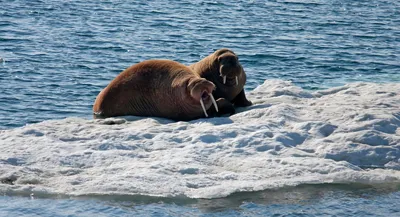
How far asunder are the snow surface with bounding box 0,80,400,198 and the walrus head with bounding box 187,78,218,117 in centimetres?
39

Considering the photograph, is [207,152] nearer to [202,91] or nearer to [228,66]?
[202,91]

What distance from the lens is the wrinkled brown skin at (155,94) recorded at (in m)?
11.5

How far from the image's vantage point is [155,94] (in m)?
11.7

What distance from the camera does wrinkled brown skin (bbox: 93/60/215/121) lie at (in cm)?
1148

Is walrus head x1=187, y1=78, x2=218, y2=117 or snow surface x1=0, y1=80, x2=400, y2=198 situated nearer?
snow surface x1=0, y1=80, x2=400, y2=198

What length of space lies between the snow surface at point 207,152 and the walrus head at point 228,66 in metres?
0.60

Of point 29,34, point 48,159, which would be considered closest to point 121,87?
point 48,159

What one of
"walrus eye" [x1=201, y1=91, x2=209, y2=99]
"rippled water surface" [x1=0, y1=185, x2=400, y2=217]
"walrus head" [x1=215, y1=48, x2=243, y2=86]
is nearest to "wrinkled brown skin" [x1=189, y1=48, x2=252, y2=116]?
"walrus head" [x1=215, y1=48, x2=243, y2=86]

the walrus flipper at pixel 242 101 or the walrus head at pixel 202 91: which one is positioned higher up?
the walrus head at pixel 202 91

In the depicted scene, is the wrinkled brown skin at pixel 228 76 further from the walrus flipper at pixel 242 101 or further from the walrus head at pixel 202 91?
the walrus head at pixel 202 91

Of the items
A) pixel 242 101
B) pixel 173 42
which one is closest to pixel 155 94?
pixel 242 101

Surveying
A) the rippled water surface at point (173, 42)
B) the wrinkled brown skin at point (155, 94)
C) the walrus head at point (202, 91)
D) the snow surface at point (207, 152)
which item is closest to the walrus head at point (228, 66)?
the wrinkled brown skin at point (155, 94)

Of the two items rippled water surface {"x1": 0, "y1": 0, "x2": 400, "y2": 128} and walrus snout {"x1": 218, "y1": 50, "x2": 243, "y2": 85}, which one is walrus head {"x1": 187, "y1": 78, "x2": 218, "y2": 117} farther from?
rippled water surface {"x1": 0, "y1": 0, "x2": 400, "y2": 128}

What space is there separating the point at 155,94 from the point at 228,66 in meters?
1.03
